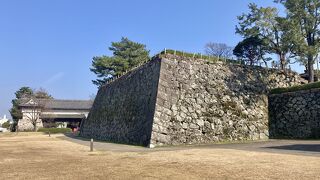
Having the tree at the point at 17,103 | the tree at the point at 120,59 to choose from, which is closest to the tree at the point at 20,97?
the tree at the point at 17,103

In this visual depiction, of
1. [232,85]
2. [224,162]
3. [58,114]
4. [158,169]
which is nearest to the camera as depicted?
[158,169]

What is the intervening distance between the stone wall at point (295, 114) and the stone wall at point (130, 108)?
10.8m

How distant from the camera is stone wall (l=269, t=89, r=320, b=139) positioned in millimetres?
24141

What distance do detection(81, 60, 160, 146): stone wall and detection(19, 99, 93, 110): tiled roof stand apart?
3330 cm

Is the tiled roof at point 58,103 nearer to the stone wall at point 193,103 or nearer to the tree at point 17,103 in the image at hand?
the tree at point 17,103

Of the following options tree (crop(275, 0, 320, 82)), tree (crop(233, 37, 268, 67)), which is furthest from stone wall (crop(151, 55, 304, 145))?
tree (crop(233, 37, 268, 67))

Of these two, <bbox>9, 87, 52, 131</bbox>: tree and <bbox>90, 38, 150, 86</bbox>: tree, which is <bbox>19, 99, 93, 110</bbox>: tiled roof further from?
<bbox>90, 38, 150, 86</bbox>: tree

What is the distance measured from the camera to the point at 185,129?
74.1ft

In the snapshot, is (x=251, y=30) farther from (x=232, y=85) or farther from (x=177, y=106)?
(x=177, y=106)

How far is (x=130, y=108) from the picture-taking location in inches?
1098

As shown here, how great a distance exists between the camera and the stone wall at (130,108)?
2346 cm

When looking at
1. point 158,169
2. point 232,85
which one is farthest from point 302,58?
point 158,169

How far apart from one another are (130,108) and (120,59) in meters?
27.8

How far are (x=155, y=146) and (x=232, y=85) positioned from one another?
9.77 meters
